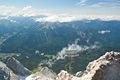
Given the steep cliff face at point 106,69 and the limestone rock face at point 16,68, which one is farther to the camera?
the limestone rock face at point 16,68

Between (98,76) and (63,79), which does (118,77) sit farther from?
(63,79)

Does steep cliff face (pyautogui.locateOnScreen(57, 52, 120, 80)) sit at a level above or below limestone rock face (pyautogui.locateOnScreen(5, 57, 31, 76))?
above

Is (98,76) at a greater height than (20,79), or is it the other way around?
(98,76)

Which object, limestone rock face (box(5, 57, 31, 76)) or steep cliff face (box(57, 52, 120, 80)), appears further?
limestone rock face (box(5, 57, 31, 76))

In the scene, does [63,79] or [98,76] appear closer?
[98,76]

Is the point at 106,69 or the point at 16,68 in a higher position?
the point at 106,69

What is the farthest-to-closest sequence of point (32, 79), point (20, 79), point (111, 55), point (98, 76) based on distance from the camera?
point (20, 79), point (32, 79), point (111, 55), point (98, 76)

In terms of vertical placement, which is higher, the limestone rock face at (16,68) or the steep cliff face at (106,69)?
the steep cliff face at (106,69)

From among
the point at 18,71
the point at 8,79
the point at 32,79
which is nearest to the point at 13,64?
the point at 18,71

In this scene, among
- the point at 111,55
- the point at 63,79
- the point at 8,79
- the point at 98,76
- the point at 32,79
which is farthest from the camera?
the point at 8,79

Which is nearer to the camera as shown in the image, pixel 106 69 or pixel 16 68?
pixel 106 69
